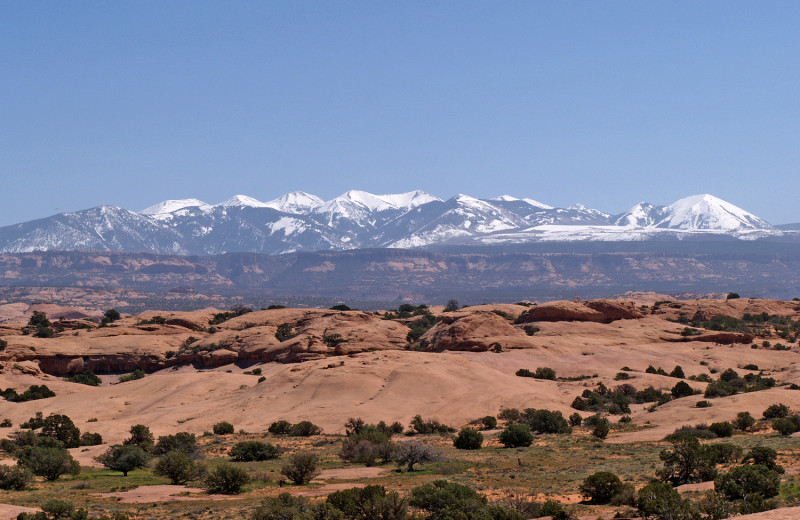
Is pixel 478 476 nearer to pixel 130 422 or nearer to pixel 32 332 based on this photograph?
pixel 130 422

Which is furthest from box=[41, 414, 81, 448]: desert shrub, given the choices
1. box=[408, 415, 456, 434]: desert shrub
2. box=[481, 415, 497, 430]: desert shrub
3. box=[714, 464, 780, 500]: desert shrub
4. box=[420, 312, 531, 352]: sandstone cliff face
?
box=[420, 312, 531, 352]: sandstone cliff face

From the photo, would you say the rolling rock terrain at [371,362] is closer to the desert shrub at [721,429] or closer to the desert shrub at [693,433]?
the desert shrub at [693,433]

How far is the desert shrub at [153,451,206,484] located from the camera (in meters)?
28.0

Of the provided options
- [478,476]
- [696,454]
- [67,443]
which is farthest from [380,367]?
[696,454]

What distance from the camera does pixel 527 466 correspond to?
29.9 meters

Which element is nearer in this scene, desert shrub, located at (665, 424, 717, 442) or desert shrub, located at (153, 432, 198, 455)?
desert shrub, located at (153, 432, 198, 455)

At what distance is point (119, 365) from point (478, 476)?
161ft

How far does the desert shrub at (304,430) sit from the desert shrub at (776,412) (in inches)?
818

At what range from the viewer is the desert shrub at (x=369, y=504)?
20.4 meters

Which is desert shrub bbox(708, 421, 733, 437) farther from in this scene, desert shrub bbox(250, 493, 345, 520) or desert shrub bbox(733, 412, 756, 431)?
desert shrub bbox(250, 493, 345, 520)

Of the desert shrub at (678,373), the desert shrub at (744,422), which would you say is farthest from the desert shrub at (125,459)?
the desert shrub at (678,373)

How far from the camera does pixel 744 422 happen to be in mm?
35875

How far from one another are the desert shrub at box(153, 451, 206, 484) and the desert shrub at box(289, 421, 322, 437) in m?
11.7

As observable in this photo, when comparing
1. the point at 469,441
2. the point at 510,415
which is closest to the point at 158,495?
the point at 469,441
